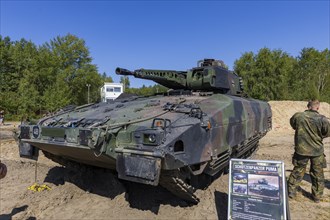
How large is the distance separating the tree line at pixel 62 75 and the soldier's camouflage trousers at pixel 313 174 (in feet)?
81.6

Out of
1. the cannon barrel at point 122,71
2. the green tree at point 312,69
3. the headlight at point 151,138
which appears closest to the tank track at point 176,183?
the headlight at point 151,138

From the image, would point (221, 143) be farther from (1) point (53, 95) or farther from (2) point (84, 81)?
(2) point (84, 81)

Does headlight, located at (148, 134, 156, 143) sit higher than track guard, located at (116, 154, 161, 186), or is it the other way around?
headlight, located at (148, 134, 156, 143)

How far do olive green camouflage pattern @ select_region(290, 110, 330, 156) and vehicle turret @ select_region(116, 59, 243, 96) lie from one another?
2.05 metres

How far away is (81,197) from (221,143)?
265 centimetres

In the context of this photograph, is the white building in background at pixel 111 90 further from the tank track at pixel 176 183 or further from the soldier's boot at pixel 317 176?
the tank track at pixel 176 183

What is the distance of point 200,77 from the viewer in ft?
23.5

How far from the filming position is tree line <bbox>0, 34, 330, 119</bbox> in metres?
29.0

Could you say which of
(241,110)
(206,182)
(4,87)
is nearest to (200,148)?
(206,182)

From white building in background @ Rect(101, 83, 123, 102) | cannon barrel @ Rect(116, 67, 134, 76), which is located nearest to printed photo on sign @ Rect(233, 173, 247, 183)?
cannon barrel @ Rect(116, 67, 134, 76)

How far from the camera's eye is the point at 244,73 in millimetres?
32781

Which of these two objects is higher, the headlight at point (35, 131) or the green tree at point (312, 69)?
the green tree at point (312, 69)

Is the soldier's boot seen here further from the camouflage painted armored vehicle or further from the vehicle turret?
the vehicle turret

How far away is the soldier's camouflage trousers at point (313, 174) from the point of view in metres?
5.58
